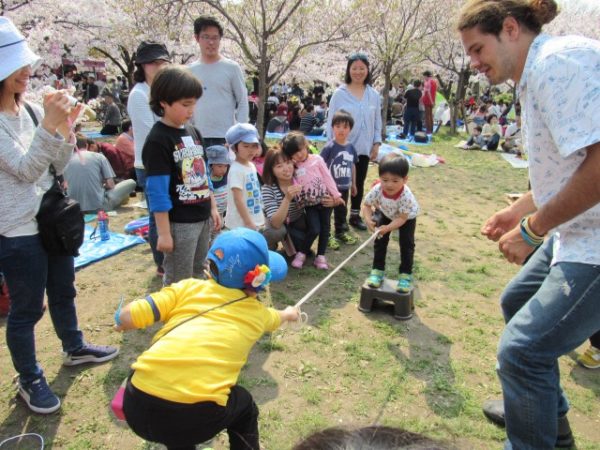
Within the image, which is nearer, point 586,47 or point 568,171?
point 586,47

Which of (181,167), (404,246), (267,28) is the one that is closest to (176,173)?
(181,167)

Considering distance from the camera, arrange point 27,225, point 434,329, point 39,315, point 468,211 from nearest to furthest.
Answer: point 27,225 → point 39,315 → point 434,329 → point 468,211

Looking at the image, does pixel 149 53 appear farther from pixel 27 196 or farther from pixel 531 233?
pixel 531 233

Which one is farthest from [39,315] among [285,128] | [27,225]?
[285,128]

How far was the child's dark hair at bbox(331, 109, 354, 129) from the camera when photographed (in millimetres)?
4996

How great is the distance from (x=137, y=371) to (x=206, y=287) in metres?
0.41

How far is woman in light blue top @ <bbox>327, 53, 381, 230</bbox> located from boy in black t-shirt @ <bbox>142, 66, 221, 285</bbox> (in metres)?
2.80

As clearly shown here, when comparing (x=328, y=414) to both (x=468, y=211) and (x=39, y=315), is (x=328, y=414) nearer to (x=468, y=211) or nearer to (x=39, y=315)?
(x=39, y=315)

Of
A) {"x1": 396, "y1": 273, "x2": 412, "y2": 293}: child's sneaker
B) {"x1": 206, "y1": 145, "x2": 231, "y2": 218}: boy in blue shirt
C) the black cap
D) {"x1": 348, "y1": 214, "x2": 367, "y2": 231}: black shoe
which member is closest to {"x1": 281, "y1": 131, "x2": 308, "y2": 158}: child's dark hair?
{"x1": 206, "y1": 145, "x2": 231, "y2": 218}: boy in blue shirt

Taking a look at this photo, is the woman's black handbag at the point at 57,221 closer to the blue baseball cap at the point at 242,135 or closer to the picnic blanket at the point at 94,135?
the blue baseball cap at the point at 242,135

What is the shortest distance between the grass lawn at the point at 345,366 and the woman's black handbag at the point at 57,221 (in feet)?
3.16

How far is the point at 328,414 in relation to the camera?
263 centimetres

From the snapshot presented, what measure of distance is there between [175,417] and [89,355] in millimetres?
1597

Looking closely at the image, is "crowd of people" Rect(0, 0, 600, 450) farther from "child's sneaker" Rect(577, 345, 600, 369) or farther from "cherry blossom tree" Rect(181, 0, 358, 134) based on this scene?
"cherry blossom tree" Rect(181, 0, 358, 134)
